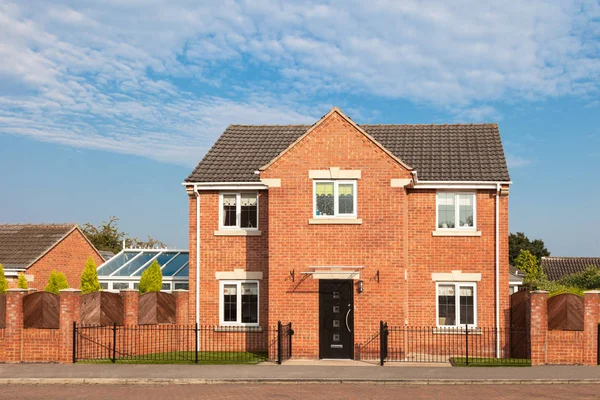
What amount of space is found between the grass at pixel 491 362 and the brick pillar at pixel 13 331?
1271 centimetres

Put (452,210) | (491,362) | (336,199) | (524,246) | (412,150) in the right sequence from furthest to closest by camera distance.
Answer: (524,246) < (412,150) < (452,210) < (336,199) < (491,362)

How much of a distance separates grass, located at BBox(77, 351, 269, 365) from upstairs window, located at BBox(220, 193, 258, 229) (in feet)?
13.7

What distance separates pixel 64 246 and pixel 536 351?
88.0ft

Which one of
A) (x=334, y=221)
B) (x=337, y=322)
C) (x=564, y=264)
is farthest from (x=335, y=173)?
(x=564, y=264)

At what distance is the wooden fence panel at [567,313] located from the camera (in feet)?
72.1

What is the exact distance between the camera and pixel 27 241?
1555 inches

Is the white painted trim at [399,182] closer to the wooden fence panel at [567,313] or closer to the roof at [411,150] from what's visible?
the roof at [411,150]

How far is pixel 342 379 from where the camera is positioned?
18.6 m

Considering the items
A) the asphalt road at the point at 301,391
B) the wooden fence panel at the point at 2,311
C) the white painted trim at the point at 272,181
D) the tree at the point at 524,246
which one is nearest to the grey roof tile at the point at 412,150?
the white painted trim at the point at 272,181

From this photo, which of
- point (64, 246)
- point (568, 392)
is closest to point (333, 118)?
point (568, 392)

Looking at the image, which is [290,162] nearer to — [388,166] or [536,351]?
[388,166]

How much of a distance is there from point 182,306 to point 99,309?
10.3ft

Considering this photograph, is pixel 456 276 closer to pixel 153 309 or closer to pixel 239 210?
pixel 239 210

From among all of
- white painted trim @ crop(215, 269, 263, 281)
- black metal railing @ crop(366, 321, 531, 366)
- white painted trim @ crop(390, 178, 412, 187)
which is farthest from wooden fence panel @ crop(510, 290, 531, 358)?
white painted trim @ crop(215, 269, 263, 281)
